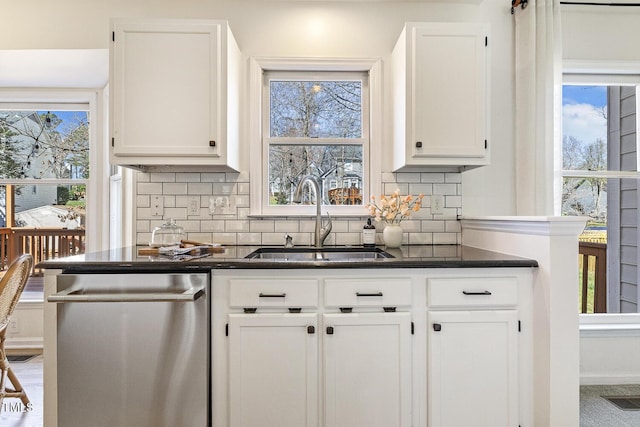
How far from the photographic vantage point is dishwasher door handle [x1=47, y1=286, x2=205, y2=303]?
1.57m

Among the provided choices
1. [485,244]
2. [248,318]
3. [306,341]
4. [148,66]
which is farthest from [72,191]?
[485,244]

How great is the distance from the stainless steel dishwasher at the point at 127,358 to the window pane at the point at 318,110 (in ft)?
4.55

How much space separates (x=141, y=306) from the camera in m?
1.66

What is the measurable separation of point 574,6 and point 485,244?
1.84 m

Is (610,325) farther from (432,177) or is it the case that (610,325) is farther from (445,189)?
(432,177)

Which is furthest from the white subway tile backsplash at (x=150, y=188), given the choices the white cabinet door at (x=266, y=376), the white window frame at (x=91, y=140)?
the white cabinet door at (x=266, y=376)

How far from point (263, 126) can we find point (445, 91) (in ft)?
3.92

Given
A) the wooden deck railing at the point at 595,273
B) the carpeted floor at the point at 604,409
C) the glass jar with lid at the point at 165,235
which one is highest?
the glass jar with lid at the point at 165,235

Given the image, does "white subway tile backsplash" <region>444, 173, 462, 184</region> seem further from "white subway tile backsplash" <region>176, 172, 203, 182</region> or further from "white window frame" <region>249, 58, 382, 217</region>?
"white subway tile backsplash" <region>176, 172, 203, 182</region>

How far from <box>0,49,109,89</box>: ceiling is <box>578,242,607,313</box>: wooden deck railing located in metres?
3.78

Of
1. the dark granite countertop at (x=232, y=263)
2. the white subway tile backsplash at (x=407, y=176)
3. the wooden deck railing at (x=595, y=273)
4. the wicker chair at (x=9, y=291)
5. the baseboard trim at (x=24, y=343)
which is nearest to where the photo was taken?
the dark granite countertop at (x=232, y=263)

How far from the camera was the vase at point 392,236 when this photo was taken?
2344mm

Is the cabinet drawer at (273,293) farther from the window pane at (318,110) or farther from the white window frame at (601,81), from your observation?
the white window frame at (601,81)

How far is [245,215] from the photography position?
2535 mm
